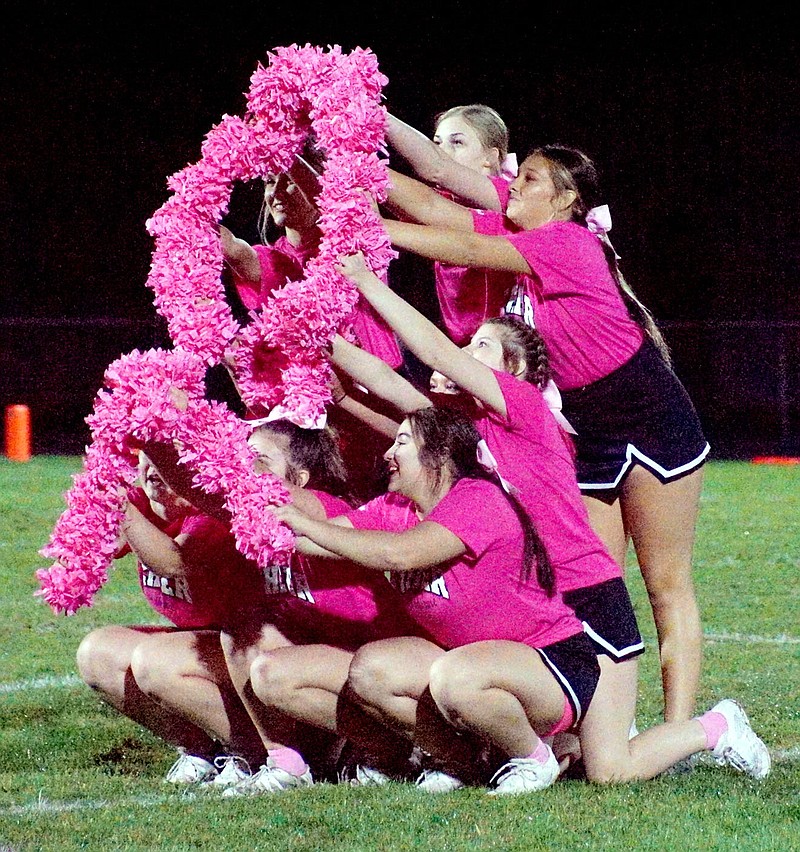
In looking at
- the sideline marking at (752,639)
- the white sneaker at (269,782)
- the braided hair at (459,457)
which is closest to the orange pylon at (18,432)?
the sideline marking at (752,639)

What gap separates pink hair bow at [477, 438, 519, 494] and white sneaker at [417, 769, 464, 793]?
64 centimetres

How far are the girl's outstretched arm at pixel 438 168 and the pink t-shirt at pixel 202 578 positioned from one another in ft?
3.13

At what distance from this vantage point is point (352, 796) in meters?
3.09

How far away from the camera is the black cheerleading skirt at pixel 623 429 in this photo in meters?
3.48

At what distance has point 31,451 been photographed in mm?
10883

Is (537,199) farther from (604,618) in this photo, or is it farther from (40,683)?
(40,683)

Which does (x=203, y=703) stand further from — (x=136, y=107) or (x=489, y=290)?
(x=136, y=107)

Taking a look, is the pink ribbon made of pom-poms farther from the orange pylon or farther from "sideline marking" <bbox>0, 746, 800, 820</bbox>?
the orange pylon

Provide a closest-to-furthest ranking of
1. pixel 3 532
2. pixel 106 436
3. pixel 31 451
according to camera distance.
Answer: pixel 106 436, pixel 3 532, pixel 31 451

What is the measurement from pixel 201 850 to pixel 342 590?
0.82 meters

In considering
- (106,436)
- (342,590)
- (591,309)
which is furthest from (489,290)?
(106,436)

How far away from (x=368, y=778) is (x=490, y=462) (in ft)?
2.51

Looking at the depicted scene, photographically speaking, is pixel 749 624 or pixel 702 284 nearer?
pixel 749 624

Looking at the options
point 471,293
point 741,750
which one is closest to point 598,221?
point 471,293
